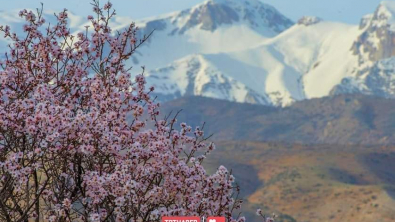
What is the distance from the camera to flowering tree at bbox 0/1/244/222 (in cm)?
1557

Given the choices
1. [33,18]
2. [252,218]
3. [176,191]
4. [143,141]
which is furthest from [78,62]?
[252,218]

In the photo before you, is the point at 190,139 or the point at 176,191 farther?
the point at 190,139

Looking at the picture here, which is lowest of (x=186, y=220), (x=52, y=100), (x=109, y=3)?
(x=186, y=220)

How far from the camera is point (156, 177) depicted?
17531 millimetres

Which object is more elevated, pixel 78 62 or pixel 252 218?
pixel 252 218

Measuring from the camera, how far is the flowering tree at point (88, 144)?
51.1 feet

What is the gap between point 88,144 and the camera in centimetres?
1584

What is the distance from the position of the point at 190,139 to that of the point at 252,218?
181 m

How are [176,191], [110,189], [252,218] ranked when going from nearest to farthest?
[110,189], [176,191], [252,218]

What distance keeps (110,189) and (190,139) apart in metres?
3.09

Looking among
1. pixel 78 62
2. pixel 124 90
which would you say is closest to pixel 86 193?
pixel 124 90

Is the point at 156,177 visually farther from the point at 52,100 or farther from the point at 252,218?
the point at 252,218

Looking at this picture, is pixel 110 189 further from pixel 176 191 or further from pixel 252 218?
pixel 252 218

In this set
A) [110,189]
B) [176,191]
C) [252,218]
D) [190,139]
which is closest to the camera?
[110,189]
